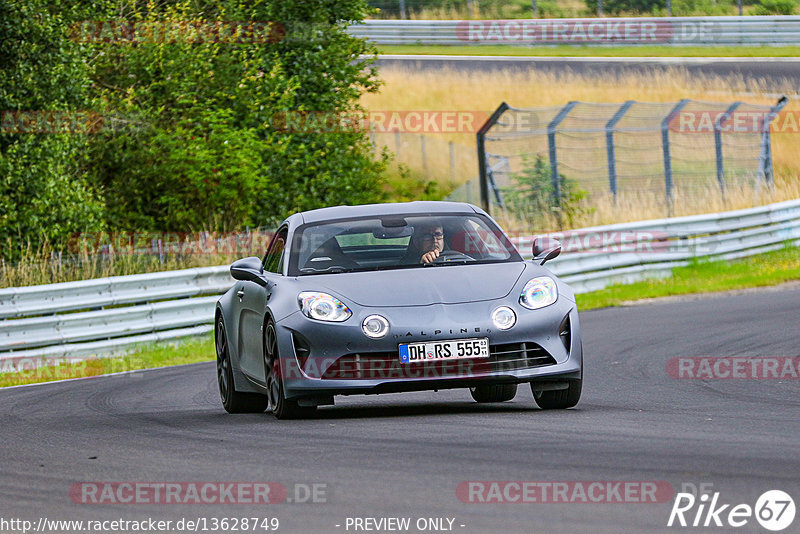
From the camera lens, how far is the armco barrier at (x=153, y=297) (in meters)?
16.1

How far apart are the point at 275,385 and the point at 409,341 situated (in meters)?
1.01

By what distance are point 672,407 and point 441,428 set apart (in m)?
1.80

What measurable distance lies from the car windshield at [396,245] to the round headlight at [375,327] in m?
0.81

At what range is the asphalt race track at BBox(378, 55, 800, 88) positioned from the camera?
1666 inches

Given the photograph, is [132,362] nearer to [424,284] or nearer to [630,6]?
[424,284]

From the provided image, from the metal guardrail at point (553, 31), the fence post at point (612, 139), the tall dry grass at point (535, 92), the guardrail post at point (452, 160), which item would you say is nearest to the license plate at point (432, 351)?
the fence post at point (612, 139)

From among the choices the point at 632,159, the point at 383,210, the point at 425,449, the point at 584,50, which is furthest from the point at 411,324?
the point at 584,50

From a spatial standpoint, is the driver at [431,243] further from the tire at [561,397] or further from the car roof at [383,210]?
the tire at [561,397]

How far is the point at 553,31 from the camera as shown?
4934 cm

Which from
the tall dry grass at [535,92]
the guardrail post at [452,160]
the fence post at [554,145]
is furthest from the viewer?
the tall dry grass at [535,92]

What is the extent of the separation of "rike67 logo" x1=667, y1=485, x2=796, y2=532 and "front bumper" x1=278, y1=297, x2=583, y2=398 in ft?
9.73

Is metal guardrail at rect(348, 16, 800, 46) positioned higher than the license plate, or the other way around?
the license plate

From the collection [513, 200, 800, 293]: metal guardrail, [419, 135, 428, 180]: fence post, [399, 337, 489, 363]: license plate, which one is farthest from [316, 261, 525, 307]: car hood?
[419, 135, 428, 180]: fence post

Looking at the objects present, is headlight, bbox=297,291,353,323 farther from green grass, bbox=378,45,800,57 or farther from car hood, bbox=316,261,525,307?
green grass, bbox=378,45,800,57
